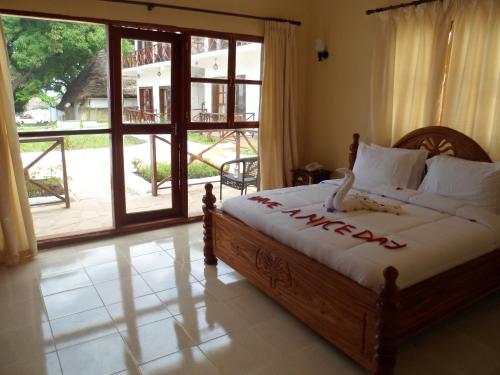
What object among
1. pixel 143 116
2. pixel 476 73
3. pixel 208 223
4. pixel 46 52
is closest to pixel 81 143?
pixel 143 116

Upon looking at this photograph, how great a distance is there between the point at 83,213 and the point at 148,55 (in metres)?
2.04

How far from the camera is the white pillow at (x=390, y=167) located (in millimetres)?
3266

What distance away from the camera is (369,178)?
11.3 ft

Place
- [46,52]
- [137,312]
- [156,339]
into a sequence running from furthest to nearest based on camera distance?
[46,52], [137,312], [156,339]

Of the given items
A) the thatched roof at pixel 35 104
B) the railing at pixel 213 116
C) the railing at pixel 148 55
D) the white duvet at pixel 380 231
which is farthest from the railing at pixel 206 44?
the white duvet at pixel 380 231

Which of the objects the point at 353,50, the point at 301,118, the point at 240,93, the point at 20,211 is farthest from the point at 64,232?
the point at 353,50

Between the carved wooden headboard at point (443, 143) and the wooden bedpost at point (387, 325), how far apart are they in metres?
1.85

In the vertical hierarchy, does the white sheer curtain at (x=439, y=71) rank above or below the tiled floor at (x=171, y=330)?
above

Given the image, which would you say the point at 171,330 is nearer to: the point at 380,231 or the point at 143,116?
the point at 380,231

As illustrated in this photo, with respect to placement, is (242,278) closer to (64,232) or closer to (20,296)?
(20,296)

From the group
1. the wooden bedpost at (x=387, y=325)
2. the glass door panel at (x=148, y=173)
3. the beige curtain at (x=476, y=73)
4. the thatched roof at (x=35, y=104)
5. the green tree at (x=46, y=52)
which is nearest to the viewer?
the wooden bedpost at (x=387, y=325)

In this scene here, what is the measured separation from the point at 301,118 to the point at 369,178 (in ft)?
5.26

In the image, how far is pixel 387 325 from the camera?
5.64ft

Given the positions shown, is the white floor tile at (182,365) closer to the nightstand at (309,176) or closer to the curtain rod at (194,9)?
the nightstand at (309,176)
